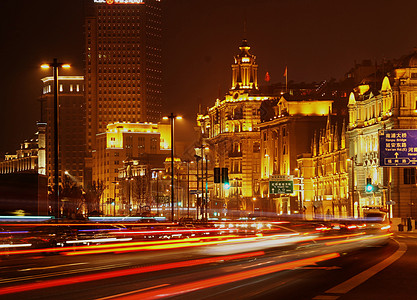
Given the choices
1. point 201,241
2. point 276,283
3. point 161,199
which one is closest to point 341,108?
point 161,199

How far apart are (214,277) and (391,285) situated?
5180 millimetres

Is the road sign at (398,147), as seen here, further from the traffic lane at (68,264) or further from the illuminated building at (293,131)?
the illuminated building at (293,131)

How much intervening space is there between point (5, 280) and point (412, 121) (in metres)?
76.4

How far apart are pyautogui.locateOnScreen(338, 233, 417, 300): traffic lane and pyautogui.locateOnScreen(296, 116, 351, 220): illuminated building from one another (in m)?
81.3

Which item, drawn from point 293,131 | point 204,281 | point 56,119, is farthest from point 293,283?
point 293,131

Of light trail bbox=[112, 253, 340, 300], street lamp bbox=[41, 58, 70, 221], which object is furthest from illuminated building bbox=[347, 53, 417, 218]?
light trail bbox=[112, 253, 340, 300]

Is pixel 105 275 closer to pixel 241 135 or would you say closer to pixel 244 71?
pixel 241 135

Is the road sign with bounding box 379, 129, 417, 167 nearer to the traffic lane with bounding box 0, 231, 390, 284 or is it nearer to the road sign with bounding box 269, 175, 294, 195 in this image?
the traffic lane with bounding box 0, 231, 390, 284

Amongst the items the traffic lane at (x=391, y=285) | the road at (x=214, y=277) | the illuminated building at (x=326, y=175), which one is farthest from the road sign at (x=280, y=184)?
the traffic lane at (x=391, y=285)

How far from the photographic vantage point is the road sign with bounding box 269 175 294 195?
364 feet

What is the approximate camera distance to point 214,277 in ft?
77.6

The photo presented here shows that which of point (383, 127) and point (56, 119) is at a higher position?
Answer: point (383, 127)

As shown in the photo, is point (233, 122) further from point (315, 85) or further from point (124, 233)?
point (124, 233)

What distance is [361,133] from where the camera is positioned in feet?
343
